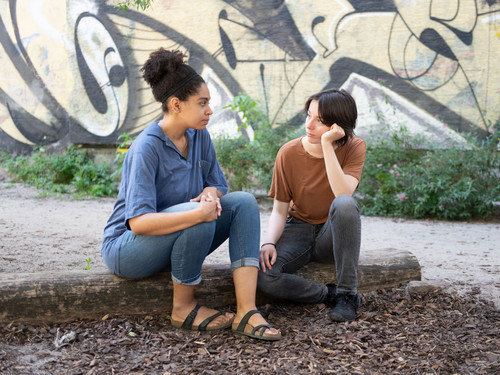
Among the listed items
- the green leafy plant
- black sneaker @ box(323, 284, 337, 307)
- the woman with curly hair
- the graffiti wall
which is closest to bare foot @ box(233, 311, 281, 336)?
the woman with curly hair

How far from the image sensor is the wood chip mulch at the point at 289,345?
7.75ft

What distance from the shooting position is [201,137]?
9.72 feet

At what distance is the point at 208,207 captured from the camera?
2.53 metres

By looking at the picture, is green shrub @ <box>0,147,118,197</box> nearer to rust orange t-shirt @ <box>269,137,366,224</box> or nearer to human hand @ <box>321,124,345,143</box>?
rust orange t-shirt @ <box>269,137,366,224</box>

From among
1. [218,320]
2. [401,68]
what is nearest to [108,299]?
[218,320]

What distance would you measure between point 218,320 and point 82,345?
0.70m

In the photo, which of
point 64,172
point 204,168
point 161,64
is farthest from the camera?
point 64,172

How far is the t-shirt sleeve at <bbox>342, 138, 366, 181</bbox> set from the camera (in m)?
3.02

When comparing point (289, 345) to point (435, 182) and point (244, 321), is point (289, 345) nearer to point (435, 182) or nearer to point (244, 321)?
point (244, 321)

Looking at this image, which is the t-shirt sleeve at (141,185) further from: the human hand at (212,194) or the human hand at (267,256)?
the human hand at (267,256)

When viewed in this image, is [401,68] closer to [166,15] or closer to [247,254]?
[166,15]

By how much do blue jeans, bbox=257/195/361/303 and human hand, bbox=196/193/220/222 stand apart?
0.54 meters

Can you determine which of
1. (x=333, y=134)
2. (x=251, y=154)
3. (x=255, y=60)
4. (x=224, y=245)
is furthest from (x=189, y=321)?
(x=255, y=60)

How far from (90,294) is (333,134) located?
1.59 meters
